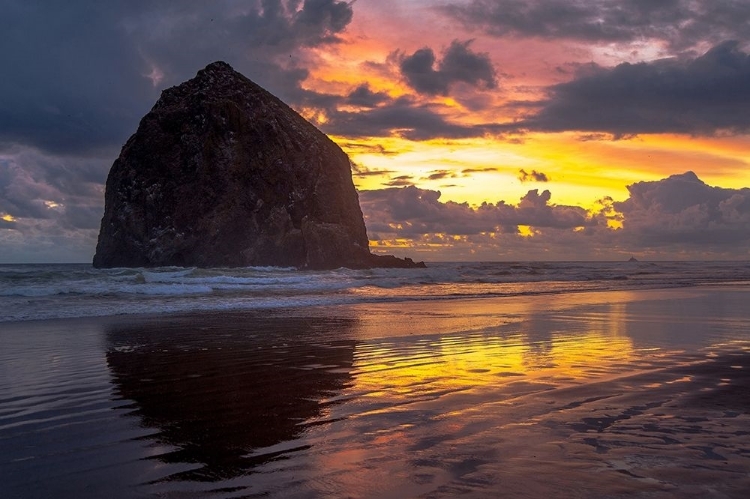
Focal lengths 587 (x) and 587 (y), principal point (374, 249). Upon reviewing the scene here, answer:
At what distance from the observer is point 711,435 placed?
17.7ft

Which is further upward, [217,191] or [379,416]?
[217,191]

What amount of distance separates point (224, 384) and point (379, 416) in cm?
309

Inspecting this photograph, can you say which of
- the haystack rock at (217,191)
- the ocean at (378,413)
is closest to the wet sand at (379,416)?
the ocean at (378,413)

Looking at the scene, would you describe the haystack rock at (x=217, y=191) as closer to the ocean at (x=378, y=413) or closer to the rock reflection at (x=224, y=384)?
the rock reflection at (x=224, y=384)

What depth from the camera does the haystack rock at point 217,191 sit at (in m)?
68.4

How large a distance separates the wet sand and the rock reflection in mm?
38

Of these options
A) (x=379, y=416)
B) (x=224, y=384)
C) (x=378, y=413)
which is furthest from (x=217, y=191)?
(x=379, y=416)

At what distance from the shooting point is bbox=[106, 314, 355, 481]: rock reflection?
5203 millimetres

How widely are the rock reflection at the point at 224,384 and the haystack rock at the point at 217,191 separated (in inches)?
2127

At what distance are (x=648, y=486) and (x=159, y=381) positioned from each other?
682 centimetres

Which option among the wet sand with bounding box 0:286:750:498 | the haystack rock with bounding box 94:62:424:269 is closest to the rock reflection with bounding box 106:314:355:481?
the wet sand with bounding box 0:286:750:498

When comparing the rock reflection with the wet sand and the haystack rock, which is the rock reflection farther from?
the haystack rock

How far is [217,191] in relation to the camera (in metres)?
69.1

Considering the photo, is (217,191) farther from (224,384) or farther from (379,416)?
(379,416)
